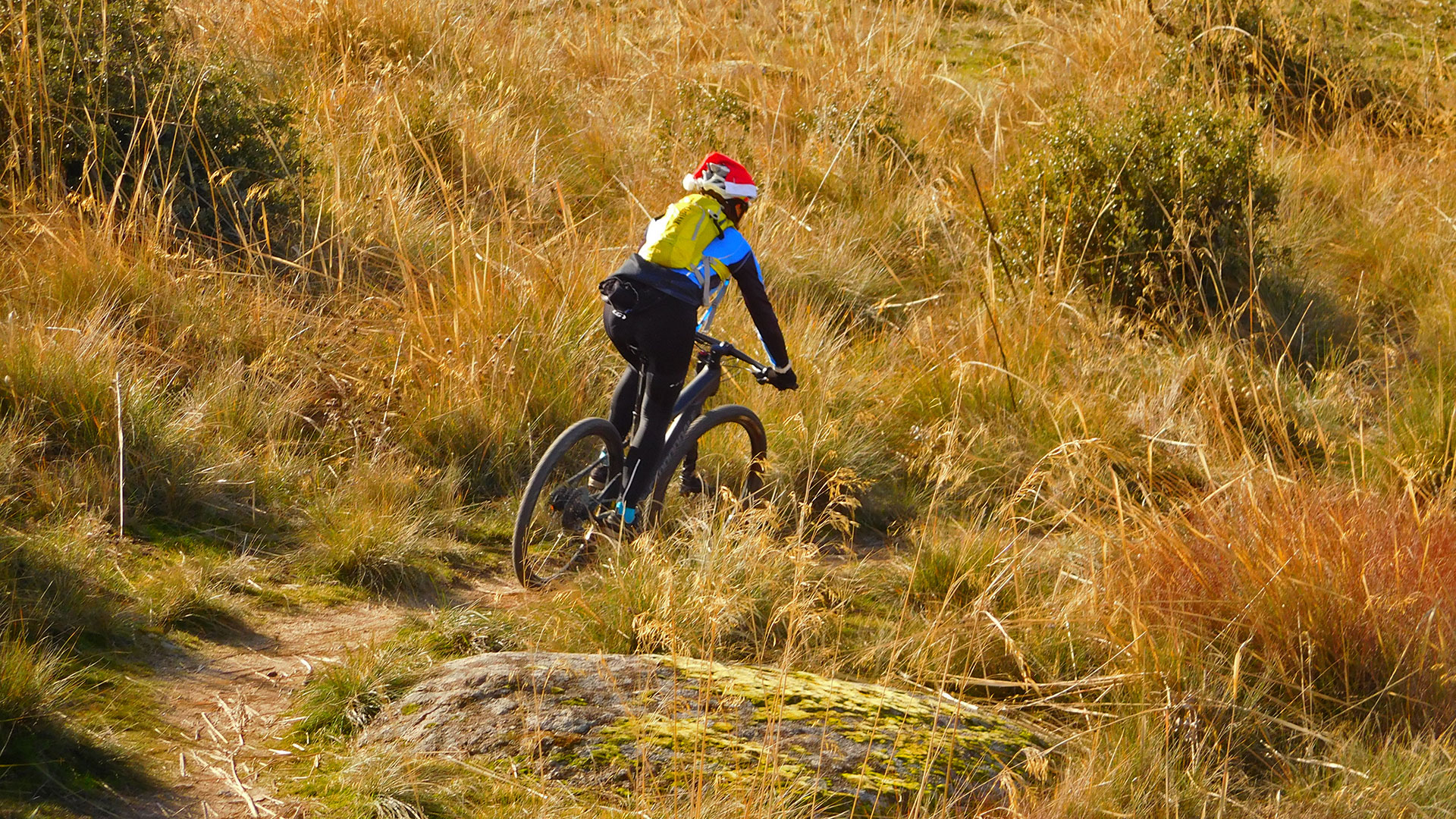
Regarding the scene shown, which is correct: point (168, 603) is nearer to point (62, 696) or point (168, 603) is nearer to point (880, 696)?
point (62, 696)

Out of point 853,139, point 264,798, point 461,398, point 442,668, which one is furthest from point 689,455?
point 853,139

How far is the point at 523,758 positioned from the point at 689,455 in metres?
2.03

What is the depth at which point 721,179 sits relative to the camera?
4.36 metres

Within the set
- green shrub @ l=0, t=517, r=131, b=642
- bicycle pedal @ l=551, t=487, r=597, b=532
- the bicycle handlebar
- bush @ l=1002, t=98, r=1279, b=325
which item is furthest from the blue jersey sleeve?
bush @ l=1002, t=98, r=1279, b=325

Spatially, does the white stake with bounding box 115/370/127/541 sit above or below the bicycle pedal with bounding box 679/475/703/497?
above

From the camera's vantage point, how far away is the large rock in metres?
2.98

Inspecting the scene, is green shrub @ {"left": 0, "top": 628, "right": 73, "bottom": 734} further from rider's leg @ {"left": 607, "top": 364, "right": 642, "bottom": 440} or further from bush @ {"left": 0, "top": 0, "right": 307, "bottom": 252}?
bush @ {"left": 0, "top": 0, "right": 307, "bottom": 252}

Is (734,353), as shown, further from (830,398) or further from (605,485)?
(830,398)

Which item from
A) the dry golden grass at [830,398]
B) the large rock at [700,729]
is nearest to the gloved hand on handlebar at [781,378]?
the dry golden grass at [830,398]

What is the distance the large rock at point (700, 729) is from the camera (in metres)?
2.98

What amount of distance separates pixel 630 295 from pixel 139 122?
119 inches

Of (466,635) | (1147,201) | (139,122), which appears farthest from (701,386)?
(1147,201)

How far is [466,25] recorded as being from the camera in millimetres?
8852

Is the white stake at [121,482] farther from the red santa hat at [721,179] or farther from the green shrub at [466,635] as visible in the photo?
the red santa hat at [721,179]
